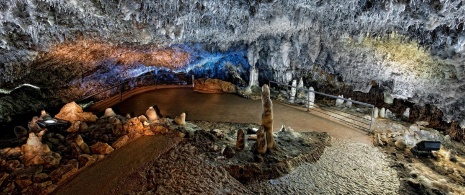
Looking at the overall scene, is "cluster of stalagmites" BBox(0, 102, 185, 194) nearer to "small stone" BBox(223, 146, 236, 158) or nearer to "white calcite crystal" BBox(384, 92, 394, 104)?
"small stone" BBox(223, 146, 236, 158)

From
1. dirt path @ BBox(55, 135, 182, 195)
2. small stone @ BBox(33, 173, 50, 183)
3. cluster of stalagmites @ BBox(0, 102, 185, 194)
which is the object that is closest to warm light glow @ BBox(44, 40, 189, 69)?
cluster of stalagmites @ BBox(0, 102, 185, 194)

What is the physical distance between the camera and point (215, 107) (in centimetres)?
1095

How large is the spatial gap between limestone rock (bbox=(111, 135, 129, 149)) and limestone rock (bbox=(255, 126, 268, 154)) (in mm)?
3123

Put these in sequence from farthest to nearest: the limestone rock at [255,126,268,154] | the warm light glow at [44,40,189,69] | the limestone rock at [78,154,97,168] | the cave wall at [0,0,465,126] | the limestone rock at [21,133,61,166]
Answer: the warm light glow at [44,40,189,69]
the cave wall at [0,0,465,126]
the limestone rock at [255,126,268,154]
the limestone rock at [78,154,97,168]
the limestone rock at [21,133,61,166]

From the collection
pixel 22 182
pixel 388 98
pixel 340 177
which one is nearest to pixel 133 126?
pixel 22 182

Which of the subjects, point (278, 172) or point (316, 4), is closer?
point (278, 172)

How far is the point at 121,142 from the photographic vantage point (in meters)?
6.43

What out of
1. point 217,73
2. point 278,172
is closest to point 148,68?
point 217,73

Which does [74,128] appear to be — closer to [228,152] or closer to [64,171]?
[64,171]

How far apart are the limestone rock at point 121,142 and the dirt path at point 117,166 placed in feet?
0.50

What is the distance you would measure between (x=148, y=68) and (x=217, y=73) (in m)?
4.37

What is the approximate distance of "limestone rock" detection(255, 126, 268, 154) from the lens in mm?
6094

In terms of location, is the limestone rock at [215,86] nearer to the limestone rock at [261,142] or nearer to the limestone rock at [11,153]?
the limestone rock at [261,142]

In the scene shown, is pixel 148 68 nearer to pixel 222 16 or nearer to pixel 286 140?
pixel 222 16
